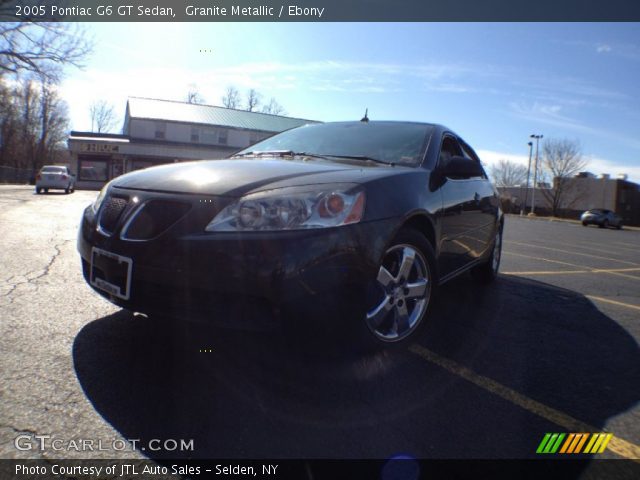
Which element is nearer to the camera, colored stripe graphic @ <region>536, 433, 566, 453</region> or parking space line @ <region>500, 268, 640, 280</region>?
colored stripe graphic @ <region>536, 433, 566, 453</region>

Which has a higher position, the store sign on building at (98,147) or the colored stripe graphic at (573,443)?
the store sign on building at (98,147)

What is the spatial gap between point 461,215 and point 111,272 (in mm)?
2662

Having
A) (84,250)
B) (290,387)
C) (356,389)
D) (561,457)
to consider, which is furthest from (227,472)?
(84,250)

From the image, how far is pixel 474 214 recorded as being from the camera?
4027mm

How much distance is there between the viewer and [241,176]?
7.82ft

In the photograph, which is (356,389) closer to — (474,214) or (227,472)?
(227,472)

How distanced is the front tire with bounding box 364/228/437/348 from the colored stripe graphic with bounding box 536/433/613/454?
885mm

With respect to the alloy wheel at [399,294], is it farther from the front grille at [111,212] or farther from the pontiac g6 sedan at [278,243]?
the front grille at [111,212]

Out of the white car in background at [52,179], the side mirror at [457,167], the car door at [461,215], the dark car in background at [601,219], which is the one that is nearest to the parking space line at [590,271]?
the car door at [461,215]

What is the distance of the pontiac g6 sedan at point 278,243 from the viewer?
1.96m

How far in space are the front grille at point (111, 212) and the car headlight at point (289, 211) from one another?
2.14 ft

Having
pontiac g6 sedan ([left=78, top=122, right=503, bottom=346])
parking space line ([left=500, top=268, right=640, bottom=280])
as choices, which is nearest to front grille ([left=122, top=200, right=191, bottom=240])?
pontiac g6 sedan ([left=78, top=122, right=503, bottom=346])

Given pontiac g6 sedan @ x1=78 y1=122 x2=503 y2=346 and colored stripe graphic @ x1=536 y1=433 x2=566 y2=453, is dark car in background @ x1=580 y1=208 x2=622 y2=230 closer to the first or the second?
pontiac g6 sedan @ x1=78 y1=122 x2=503 y2=346

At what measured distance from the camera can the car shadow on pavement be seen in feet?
5.77
